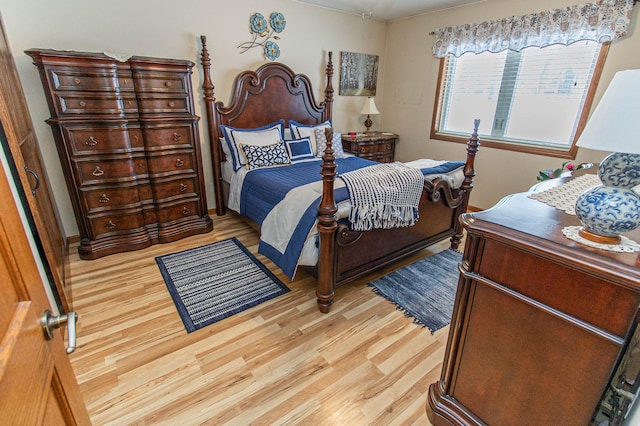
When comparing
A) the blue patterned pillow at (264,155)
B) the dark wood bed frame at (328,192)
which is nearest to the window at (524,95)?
the dark wood bed frame at (328,192)

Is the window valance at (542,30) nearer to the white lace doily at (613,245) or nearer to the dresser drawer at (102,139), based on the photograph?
the white lace doily at (613,245)

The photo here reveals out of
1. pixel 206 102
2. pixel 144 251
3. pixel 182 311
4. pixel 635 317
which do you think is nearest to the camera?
pixel 635 317

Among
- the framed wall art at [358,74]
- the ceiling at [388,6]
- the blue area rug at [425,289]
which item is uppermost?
the ceiling at [388,6]

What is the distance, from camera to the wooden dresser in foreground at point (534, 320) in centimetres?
90

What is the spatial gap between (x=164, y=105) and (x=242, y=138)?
2.58 ft

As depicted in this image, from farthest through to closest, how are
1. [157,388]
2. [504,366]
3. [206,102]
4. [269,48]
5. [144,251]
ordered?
[269,48] → [206,102] → [144,251] → [157,388] → [504,366]

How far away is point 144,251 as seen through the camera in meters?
2.96

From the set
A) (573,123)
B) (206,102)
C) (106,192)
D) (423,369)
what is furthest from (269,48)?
(423,369)

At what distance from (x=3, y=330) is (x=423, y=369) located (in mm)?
1787

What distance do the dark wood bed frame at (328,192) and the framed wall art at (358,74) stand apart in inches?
13.0

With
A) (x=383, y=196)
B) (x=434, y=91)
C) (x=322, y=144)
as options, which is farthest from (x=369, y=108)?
(x=383, y=196)

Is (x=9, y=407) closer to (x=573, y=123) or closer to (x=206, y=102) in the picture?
(x=206, y=102)

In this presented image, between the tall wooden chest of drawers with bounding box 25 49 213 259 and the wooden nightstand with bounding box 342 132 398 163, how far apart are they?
1997mm

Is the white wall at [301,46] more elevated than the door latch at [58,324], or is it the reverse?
the white wall at [301,46]
